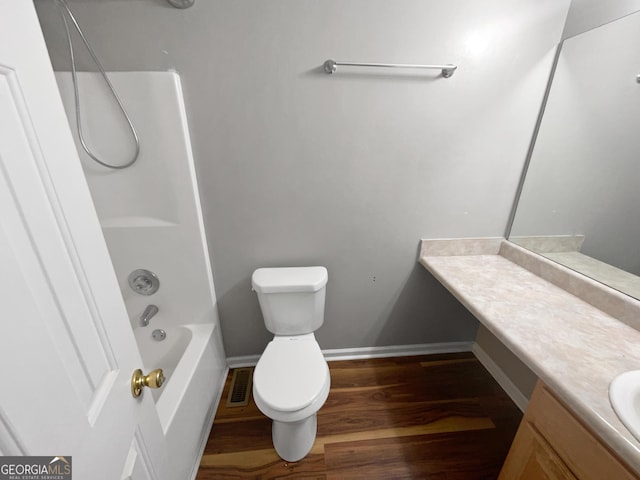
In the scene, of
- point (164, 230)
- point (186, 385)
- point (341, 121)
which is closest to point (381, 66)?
point (341, 121)

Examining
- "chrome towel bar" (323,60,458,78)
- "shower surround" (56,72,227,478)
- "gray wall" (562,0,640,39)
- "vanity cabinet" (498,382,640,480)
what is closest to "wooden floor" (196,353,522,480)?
"shower surround" (56,72,227,478)

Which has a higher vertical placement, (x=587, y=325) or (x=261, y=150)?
(x=261, y=150)

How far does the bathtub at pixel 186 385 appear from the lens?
105 centimetres

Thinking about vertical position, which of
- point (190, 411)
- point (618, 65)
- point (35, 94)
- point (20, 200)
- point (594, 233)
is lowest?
point (190, 411)

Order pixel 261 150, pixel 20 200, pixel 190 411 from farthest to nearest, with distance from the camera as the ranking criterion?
1. pixel 261 150
2. pixel 190 411
3. pixel 20 200

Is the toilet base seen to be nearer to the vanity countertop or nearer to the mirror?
the vanity countertop

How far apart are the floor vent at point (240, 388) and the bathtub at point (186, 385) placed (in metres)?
0.07

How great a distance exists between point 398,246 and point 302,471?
48.5 inches

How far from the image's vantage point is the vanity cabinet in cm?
68

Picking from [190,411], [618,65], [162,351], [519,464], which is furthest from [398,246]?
[162,351]

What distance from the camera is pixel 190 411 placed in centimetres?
118

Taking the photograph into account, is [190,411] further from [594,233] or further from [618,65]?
[618,65]

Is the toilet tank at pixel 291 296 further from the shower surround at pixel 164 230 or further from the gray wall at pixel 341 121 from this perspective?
the shower surround at pixel 164 230

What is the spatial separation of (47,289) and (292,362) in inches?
41.5
